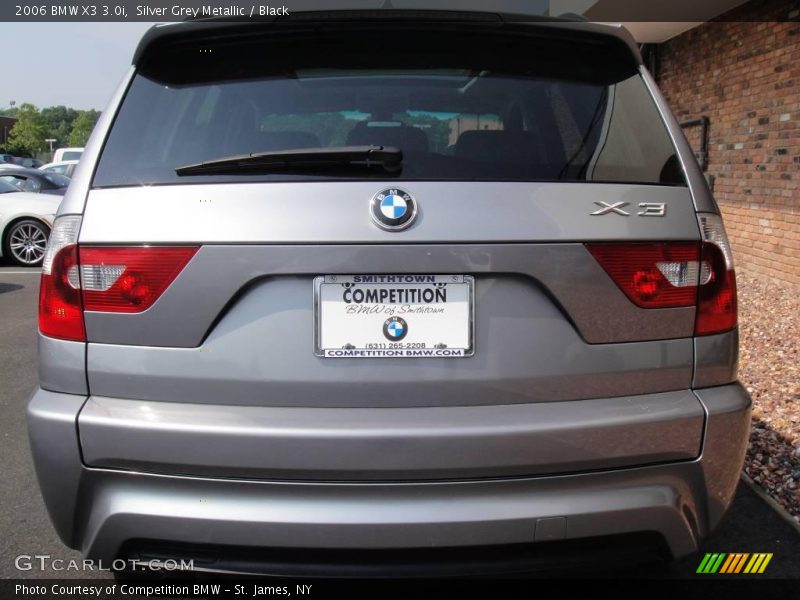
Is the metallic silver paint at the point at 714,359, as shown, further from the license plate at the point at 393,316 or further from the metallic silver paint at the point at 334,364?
the license plate at the point at 393,316

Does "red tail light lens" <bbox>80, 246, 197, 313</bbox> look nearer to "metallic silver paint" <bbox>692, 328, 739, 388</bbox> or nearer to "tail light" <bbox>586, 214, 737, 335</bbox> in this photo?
"tail light" <bbox>586, 214, 737, 335</bbox>

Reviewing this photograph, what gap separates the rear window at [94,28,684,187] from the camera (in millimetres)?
1988

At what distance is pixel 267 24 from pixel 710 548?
8.10 feet

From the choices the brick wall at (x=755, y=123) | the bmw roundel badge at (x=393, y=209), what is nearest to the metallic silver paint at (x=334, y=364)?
the bmw roundel badge at (x=393, y=209)

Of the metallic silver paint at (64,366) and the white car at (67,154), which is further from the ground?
the white car at (67,154)

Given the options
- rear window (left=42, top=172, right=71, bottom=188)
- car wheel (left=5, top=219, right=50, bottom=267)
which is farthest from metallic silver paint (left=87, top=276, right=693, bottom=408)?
rear window (left=42, top=172, right=71, bottom=188)

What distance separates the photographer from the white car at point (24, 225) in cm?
1076

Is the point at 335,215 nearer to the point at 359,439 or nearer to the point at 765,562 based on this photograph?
the point at 359,439

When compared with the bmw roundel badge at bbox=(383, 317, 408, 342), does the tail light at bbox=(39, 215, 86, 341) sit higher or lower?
higher

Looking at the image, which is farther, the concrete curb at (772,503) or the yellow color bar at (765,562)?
the concrete curb at (772,503)

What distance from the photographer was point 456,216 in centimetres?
180

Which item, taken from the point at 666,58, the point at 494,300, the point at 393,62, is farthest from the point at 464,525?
the point at 666,58

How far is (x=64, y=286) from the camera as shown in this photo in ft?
6.19

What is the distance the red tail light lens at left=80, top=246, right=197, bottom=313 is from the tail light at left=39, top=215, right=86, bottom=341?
0.03 meters
